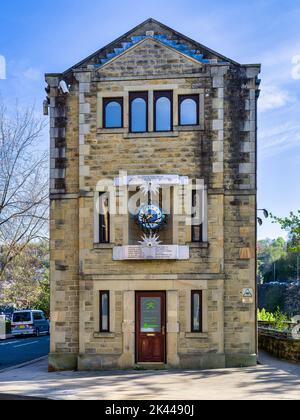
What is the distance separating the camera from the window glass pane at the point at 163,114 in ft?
58.2

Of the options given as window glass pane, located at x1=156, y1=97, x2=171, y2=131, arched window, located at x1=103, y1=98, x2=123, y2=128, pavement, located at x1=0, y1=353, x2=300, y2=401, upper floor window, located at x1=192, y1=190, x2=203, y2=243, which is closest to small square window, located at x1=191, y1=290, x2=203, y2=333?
pavement, located at x1=0, y1=353, x2=300, y2=401

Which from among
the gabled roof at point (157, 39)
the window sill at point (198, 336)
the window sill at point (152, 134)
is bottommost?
the window sill at point (198, 336)

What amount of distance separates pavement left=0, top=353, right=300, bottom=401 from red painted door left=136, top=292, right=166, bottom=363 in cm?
71

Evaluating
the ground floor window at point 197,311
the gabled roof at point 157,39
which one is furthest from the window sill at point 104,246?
the gabled roof at point 157,39

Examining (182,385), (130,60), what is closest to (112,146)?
(130,60)

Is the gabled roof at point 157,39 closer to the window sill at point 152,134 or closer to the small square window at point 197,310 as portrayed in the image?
the window sill at point 152,134

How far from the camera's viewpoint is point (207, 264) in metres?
17.2

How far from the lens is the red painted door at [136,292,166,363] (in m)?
17.1

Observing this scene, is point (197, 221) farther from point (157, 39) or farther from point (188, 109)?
point (157, 39)

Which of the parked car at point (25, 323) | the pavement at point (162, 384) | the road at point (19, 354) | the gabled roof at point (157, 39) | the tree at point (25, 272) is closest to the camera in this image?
the pavement at point (162, 384)

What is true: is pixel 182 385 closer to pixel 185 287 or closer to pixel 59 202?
pixel 185 287

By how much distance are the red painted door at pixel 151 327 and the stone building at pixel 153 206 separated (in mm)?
32

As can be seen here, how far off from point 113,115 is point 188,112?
2397 mm

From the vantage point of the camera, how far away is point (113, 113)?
18.0 meters
